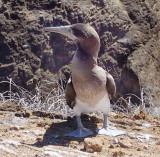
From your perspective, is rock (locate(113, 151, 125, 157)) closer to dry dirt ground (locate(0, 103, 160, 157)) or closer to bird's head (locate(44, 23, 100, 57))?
dry dirt ground (locate(0, 103, 160, 157))

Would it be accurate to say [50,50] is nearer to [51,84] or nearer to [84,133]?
[51,84]

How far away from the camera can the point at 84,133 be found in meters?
5.92

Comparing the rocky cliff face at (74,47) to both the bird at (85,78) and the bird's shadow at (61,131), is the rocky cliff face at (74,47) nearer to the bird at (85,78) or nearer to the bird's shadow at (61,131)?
the bird's shadow at (61,131)

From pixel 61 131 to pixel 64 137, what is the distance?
0.22 meters

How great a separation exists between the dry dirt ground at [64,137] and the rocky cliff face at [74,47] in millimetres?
2249

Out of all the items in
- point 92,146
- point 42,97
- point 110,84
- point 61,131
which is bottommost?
point 42,97

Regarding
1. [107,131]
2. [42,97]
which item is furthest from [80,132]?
[42,97]

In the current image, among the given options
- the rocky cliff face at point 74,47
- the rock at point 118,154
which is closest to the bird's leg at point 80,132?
the rock at point 118,154

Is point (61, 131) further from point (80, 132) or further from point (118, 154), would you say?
point (118, 154)

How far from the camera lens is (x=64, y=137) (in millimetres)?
5863

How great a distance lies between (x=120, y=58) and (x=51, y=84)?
4.43 feet

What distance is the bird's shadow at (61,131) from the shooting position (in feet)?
18.5

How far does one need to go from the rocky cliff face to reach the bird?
9.56 ft

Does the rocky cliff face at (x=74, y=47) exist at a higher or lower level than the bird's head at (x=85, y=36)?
lower
